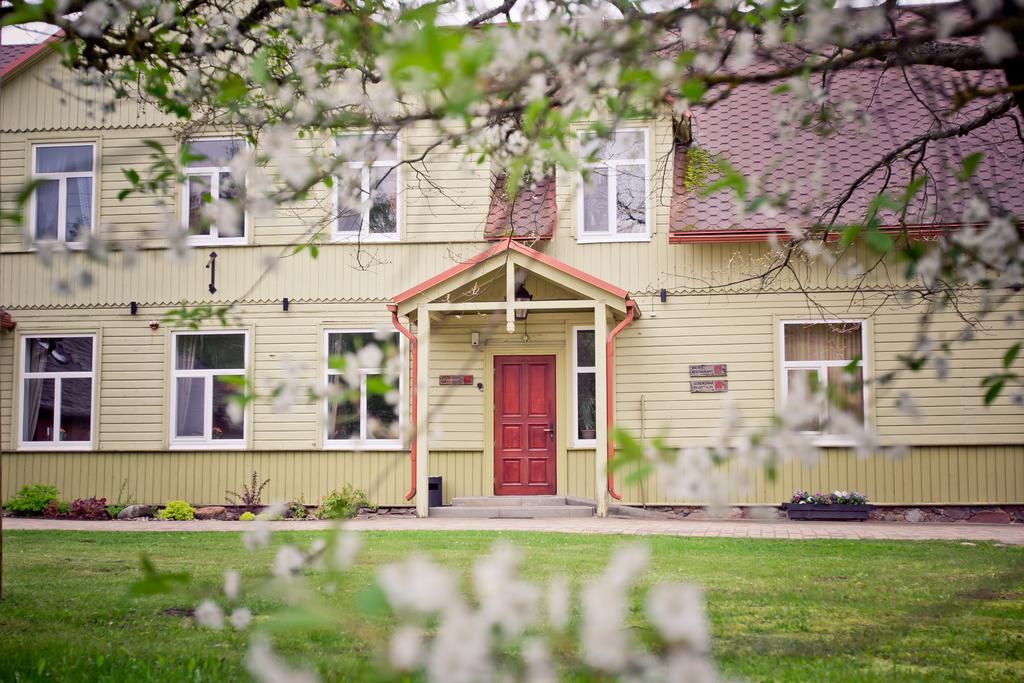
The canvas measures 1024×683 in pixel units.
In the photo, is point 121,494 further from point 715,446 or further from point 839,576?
point 715,446

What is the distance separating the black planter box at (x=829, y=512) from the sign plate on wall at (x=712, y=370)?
1.90 meters

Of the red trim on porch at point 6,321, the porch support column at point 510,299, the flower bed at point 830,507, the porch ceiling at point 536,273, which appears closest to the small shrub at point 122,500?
the red trim on porch at point 6,321

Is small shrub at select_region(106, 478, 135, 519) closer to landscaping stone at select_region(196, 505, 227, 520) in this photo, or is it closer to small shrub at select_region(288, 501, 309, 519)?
landscaping stone at select_region(196, 505, 227, 520)

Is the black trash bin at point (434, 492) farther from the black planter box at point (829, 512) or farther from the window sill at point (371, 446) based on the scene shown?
A: the black planter box at point (829, 512)

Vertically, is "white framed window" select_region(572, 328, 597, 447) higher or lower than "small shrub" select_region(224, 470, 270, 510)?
higher

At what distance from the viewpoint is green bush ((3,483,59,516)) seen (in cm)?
1284

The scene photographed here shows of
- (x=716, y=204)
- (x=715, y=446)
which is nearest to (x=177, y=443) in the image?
(x=716, y=204)

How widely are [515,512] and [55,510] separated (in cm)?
641

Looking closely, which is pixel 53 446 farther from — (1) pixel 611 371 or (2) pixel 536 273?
(1) pixel 611 371

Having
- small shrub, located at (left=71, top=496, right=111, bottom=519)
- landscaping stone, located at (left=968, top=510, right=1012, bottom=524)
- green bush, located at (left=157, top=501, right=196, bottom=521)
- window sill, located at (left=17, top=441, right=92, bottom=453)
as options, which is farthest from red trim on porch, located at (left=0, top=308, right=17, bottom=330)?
landscaping stone, located at (left=968, top=510, right=1012, bottom=524)

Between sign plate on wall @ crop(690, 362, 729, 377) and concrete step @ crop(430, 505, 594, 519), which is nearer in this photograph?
concrete step @ crop(430, 505, 594, 519)

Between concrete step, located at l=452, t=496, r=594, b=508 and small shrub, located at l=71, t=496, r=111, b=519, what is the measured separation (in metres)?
4.87

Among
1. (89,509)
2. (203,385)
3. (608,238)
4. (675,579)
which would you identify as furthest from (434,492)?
(675,579)

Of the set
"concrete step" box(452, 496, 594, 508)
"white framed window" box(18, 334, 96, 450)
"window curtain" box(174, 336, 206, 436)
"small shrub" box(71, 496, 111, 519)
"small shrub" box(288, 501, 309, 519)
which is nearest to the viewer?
"concrete step" box(452, 496, 594, 508)
